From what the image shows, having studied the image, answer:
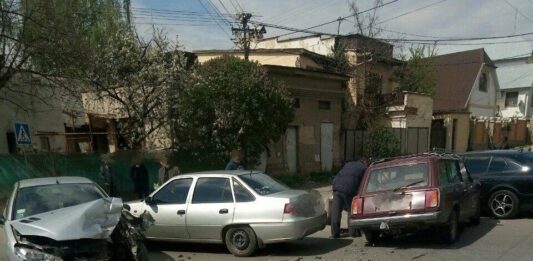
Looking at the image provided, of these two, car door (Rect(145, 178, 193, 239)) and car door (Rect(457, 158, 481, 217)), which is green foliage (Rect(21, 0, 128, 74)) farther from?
car door (Rect(457, 158, 481, 217))

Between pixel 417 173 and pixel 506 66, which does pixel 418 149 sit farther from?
pixel 506 66

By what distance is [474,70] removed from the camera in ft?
142

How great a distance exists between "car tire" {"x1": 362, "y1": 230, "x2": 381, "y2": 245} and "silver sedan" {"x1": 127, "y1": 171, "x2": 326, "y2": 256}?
0.88 metres

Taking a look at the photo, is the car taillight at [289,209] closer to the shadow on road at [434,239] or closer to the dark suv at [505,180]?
the shadow on road at [434,239]

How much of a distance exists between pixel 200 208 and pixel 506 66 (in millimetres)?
52831

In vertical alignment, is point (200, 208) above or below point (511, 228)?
above

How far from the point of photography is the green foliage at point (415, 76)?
33375mm

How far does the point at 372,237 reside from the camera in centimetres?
941

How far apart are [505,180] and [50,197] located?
914 centimetres

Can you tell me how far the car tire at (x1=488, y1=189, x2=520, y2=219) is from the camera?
11055 mm

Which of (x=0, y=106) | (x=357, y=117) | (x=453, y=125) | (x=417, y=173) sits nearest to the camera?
(x=417, y=173)

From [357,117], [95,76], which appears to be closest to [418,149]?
[357,117]

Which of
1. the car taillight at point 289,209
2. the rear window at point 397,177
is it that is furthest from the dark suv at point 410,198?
the car taillight at point 289,209

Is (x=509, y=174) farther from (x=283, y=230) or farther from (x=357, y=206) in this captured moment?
(x=283, y=230)
